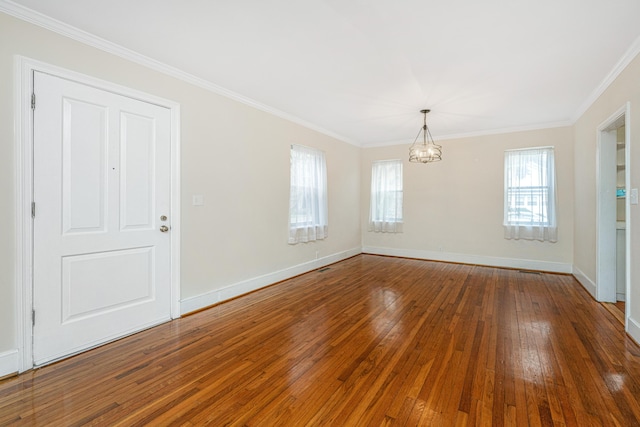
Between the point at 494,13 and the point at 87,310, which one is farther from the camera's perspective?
the point at 87,310

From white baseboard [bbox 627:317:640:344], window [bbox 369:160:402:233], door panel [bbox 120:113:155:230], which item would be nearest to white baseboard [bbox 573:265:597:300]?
white baseboard [bbox 627:317:640:344]

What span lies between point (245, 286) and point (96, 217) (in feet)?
6.45

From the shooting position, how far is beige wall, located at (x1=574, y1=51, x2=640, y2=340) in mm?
2652

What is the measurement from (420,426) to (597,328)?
2522 mm

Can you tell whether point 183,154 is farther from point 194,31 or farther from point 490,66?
point 490,66

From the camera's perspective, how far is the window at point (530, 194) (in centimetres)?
509

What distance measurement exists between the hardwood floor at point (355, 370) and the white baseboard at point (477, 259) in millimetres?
1741

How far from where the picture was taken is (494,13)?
2.18m

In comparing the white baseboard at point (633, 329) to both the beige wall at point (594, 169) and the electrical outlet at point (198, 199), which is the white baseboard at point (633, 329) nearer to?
the beige wall at point (594, 169)

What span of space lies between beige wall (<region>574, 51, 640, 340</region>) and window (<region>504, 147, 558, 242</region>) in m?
0.38

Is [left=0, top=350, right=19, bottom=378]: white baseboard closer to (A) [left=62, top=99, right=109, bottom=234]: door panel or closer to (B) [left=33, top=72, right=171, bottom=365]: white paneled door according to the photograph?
(B) [left=33, top=72, right=171, bottom=365]: white paneled door

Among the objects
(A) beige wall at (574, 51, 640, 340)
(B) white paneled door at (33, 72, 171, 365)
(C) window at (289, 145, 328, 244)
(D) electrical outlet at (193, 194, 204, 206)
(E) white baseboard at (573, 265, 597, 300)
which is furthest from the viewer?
(C) window at (289, 145, 328, 244)

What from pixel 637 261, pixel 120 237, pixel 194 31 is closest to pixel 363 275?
pixel 637 261

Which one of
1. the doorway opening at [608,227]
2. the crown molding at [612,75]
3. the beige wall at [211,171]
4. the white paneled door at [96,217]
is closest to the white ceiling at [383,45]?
the crown molding at [612,75]
